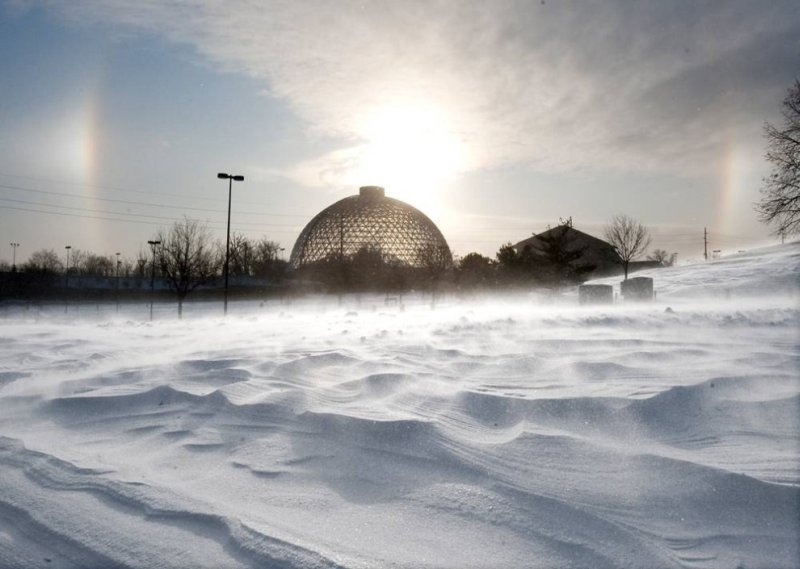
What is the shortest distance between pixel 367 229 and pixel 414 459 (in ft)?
253

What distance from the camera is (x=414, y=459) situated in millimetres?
3359

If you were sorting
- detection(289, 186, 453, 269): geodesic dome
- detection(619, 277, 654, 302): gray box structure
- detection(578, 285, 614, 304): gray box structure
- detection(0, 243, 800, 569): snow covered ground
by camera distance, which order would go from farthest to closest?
Result: detection(289, 186, 453, 269): geodesic dome → detection(619, 277, 654, 302): gray box structure → detection(578, 285, 614, 304): gray box structure → detection(0, 243, 800, 569): snow covered ground

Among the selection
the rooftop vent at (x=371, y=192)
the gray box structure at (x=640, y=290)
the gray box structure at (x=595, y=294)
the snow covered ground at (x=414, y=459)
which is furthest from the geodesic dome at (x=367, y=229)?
the snow covered ground at (x=414, y=459)

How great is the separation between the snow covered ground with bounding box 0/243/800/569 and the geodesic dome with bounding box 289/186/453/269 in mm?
70586

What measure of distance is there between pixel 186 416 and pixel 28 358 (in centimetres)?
424

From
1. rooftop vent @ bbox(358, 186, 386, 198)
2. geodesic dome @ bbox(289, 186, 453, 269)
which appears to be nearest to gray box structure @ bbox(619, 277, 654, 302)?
geodesic dome @ bbox(289, 186, 453, 269)

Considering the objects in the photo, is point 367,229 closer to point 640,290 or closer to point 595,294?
point 640,290

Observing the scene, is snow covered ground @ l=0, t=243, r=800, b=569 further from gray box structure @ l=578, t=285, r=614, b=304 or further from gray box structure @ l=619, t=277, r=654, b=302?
gray box structure @ l=619, t=277, r=654, b=302

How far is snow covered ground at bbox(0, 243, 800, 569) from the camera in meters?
2.45

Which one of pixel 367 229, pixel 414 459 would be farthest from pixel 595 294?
pixel 367 229

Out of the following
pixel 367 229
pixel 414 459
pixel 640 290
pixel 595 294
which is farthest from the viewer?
pixel 367 229

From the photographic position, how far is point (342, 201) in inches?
3393

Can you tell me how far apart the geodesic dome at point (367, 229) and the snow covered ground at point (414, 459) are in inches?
2779

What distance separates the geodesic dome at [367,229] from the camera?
78.5 metres
